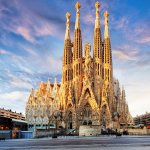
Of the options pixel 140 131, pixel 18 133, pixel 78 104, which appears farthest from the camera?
pixel 78 104

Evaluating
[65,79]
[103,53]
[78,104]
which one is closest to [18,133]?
[78,104]

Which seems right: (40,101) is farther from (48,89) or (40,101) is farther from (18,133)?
(18,133)

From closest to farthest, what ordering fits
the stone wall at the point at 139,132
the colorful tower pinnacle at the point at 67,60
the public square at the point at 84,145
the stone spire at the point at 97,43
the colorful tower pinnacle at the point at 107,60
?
the public square at the point at 84,145, the stone wall at the point at 139,132, the colorful tower pinnacle at the point at 107,60, the stone spire at the point at 97,43, the colorful tower pinnacle at the point at 67,60

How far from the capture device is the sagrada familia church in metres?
144

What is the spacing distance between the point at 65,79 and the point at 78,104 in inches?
668

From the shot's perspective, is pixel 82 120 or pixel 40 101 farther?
pixel 40 101

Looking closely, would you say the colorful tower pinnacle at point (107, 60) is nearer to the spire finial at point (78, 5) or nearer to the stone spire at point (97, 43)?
the stone spire at point (97, 43)

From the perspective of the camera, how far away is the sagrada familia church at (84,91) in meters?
144

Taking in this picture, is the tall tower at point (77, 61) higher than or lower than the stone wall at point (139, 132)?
higher

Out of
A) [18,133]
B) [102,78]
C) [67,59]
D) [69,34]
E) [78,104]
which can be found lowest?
[18,133]

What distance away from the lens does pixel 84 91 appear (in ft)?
475

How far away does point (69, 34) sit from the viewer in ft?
537

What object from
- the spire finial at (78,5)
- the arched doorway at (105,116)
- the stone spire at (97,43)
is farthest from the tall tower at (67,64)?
the arched doorway at (105,116)

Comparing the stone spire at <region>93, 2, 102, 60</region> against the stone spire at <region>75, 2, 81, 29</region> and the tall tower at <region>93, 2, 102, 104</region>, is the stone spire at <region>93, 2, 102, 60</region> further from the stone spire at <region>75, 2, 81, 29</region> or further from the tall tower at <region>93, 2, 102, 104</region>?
the stone spire at <region>75, 2, 81, 29</region>
